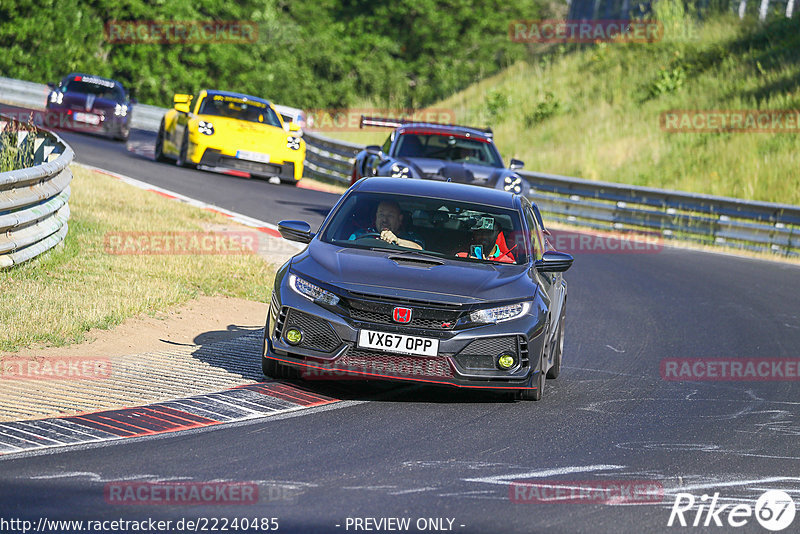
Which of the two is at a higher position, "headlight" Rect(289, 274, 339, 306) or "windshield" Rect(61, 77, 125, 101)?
"headlight" Rect(289, 274, 339, 306)

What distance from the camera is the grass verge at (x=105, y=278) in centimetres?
960

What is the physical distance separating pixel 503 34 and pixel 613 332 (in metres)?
55.2

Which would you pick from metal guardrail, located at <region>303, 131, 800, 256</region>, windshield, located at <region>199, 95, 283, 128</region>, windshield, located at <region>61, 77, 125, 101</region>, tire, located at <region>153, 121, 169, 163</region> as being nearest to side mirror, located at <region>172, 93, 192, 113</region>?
windshield, located at <region>199, 95, 283, 128</region>

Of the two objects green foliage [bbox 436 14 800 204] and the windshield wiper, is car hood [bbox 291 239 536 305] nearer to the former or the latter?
the windshield wiper

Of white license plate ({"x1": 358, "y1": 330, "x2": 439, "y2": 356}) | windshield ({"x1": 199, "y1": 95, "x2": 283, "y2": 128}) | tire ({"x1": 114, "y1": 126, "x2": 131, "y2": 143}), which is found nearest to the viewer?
white license plate ({"x1": 358, "y1": 330, "x2": 439, "y2": 356})

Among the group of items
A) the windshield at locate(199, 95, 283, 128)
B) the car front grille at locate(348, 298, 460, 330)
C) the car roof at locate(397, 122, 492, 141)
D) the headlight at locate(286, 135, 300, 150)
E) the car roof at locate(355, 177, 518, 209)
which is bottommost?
the headlight at locate(286, 135, 300, 150)

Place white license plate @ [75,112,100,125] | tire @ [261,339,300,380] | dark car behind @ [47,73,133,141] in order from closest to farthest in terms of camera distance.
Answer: tire @ [261,339,300,380]
dark car behind @ [47,73,133,141]
white license plate @ [75,112,100,125]

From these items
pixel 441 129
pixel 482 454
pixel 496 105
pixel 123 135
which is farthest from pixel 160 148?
pixel 482 454

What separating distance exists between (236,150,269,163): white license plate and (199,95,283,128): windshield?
91cm

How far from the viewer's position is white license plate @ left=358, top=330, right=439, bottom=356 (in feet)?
25.3

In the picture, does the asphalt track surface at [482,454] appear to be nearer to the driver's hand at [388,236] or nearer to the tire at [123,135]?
the driver's hand at [388,236]

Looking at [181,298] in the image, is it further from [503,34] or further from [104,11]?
[503,34]

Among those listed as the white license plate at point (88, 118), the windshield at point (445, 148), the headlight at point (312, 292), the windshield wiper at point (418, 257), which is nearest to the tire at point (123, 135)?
the white license plate at point (88, 118)

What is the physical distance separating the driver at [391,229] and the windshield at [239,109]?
15.2m
